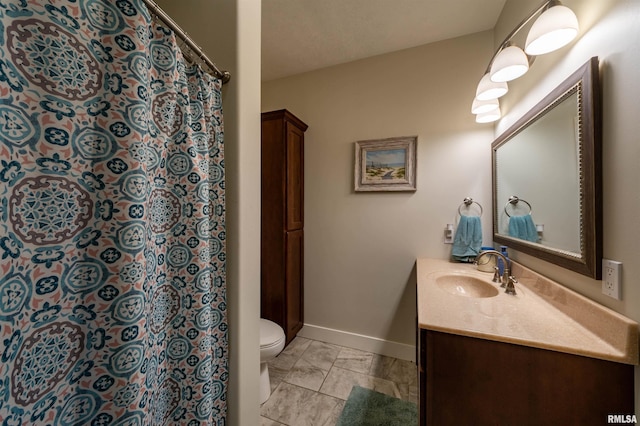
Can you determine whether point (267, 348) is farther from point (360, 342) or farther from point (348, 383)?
point (360, 342)

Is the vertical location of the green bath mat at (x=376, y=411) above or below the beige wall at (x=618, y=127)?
below

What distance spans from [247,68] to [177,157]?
486 mm

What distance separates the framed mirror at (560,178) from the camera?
2.83ft

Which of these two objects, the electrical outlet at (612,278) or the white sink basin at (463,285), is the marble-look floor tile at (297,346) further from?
the electrical outlet at (612,278)

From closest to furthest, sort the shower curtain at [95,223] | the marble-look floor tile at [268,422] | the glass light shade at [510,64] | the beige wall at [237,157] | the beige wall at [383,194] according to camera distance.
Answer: the shower curtain at [95,223] < the beige wall at [237,157] < the glass light shade at [510,64] < the marble-look floor tile at [268,422] < the beige wall at [383,194]

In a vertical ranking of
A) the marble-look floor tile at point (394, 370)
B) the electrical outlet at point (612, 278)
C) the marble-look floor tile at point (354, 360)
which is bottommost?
the marble-look floor tile at point (394, 370)

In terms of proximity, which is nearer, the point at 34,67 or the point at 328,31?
the point at 34,67

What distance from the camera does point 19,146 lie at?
422 millimetres

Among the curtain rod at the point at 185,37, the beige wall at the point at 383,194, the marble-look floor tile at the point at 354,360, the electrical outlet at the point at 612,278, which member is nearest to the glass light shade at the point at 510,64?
the beige wall at the point at 383,194

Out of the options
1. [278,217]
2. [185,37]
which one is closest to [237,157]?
[185,37]

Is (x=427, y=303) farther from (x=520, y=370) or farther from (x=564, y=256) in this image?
(x=564, y=256)

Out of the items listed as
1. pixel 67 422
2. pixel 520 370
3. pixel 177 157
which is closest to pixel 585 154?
pixel 520 370

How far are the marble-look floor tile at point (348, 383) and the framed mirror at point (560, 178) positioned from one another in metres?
1.32

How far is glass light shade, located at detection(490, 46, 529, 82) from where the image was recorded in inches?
45.8
